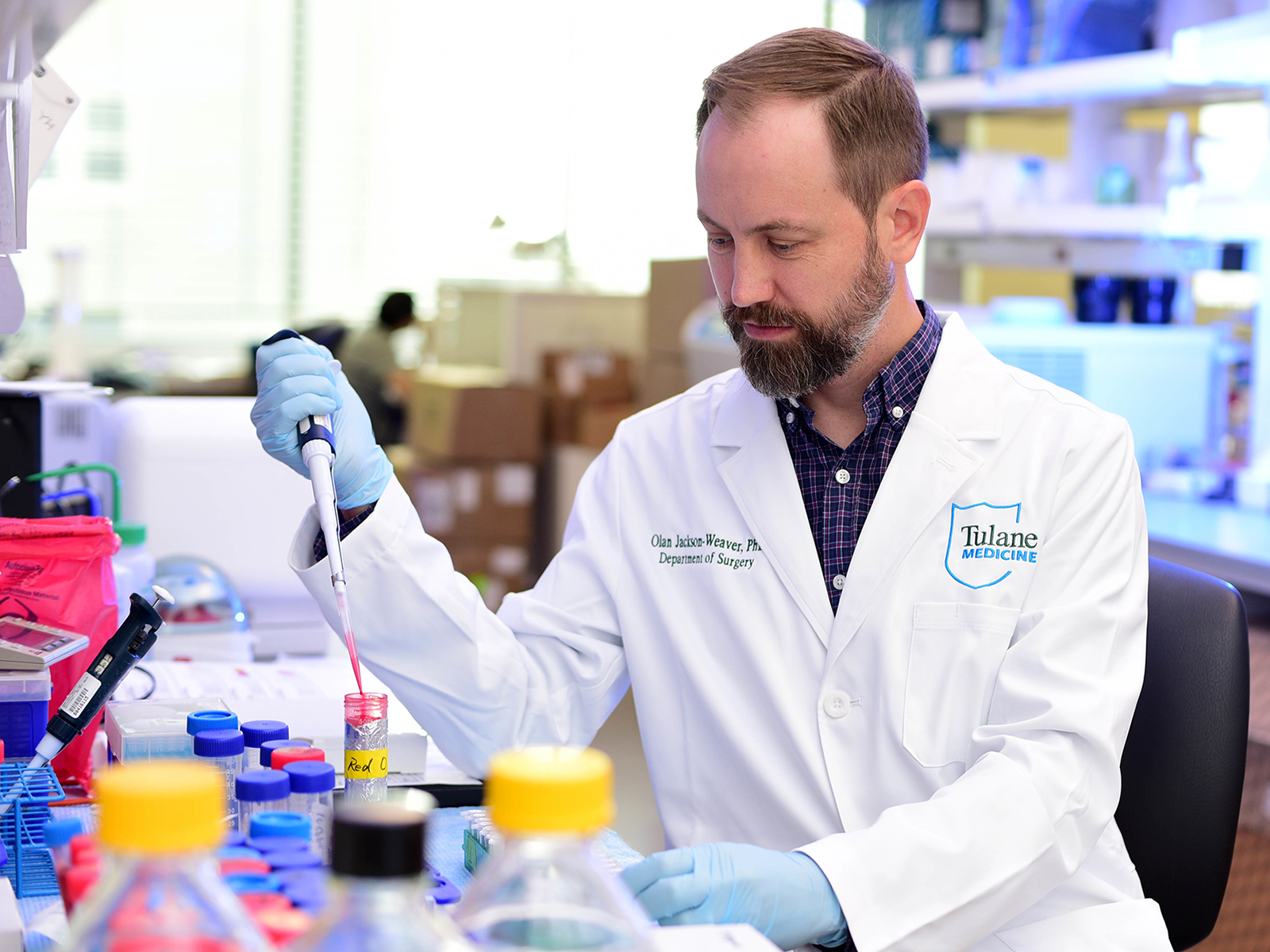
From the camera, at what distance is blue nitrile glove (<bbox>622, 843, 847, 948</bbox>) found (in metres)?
0.89

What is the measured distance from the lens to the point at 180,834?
0.44 meters

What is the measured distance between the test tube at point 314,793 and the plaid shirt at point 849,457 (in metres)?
0.56

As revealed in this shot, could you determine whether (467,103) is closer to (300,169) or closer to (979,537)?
(300,169)

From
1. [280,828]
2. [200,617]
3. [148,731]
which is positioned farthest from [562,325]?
[280,828]

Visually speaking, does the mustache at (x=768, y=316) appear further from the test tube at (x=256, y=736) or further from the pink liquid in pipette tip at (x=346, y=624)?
the test tube at (x=256, y=736)

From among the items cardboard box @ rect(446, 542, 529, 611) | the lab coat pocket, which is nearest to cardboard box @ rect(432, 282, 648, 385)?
cardboard box @ rect(446, 542, 529, 611)

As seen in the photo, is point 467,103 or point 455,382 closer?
point 455,382

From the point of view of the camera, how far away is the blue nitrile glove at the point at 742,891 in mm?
893

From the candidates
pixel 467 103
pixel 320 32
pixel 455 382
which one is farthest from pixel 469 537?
pixel 320 32

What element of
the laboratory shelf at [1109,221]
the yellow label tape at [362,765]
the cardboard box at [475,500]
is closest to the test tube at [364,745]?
the yellow label tape at [362,765]

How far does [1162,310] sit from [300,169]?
16.5 feet

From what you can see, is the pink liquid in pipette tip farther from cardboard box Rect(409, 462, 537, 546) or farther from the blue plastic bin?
cardboard box Rect(409, 462, 537, 546)

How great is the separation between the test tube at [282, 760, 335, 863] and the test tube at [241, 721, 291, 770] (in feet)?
0.42

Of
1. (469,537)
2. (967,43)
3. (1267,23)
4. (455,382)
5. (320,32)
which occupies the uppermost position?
(320,32)
